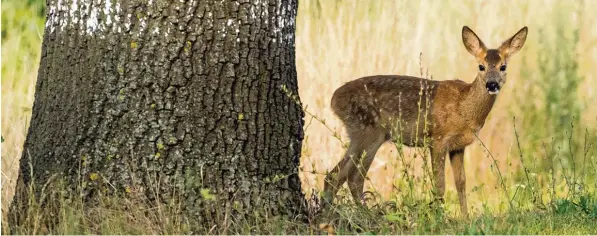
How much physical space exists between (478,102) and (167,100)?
310cm

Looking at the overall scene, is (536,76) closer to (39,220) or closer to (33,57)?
(33,57)

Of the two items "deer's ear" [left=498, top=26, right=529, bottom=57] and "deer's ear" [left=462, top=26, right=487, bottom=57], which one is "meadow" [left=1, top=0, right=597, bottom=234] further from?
"deer's ear" [left=498, top=26, right=529, bottom=57]

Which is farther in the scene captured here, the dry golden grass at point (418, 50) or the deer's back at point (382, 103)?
the dry golden grass at point (418, 50)

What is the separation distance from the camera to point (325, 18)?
9.61 metres

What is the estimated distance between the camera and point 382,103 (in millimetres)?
7883

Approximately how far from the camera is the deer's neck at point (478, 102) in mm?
7863

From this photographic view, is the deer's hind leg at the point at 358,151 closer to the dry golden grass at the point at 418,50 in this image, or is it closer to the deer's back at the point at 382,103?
the deer's back at the point at 382,103

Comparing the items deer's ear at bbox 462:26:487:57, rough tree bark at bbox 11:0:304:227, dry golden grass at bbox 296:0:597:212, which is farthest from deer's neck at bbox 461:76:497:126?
rough tree bark at bbox 11:0:304:227

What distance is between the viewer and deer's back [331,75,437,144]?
788 centimetres

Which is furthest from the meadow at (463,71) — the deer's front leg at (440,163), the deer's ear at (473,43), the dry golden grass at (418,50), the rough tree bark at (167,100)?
the rough tree bark at (167,100)

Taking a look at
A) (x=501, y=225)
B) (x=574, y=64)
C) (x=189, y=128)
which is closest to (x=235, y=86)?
(x=189, y=128)

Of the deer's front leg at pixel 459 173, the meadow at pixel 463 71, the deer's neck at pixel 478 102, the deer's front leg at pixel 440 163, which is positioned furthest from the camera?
the meadow at pixel 463 71

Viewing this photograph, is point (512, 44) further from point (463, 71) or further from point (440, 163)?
point (463, 71)

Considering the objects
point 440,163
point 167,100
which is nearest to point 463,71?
point 440,163
